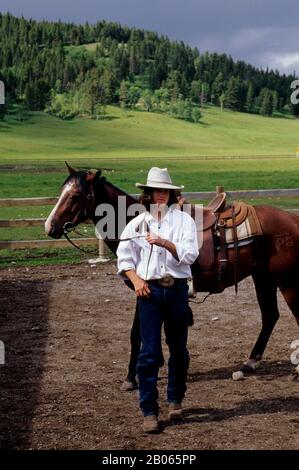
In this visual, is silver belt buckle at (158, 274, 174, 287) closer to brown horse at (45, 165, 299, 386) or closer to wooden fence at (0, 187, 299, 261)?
brown horse at (45, 165, 299, 386)

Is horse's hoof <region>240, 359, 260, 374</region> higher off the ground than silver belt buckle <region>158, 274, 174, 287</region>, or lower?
lower

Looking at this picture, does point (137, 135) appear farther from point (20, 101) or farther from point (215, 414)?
point (215, 414)

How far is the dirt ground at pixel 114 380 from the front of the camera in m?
5.13

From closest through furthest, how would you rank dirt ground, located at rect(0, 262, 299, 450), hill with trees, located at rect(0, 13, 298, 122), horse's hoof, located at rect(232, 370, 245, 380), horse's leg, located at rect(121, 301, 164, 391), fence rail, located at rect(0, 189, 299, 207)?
dirt ground, located at rect(0, 262, 299, 450)
horse's leg, located at rect(121, 301, 164, 391)
horse's hoof, located at rect(232, 370, 245, 380)
fence rail, located at rect(0, 189, 299, 207)
hill with trees, located at rect(0, 13, 298, 122)

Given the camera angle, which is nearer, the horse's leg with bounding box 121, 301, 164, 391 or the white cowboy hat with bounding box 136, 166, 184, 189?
the white cowboy hat with bounding box 136, 166, 184, 189

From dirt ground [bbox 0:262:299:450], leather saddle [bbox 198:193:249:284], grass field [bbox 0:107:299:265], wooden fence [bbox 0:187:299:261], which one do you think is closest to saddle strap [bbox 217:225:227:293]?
leather saddle [bbox 198:193:249:284]

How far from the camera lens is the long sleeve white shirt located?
498 centimetres

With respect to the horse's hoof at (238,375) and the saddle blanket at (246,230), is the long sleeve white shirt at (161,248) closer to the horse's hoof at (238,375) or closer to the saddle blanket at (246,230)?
the saddle blanket at (246,230)

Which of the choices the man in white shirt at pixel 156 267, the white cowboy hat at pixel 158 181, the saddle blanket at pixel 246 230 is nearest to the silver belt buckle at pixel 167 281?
the man in white shirt at pixel 156 267

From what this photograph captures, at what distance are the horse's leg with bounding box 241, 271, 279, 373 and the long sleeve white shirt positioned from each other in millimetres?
2180

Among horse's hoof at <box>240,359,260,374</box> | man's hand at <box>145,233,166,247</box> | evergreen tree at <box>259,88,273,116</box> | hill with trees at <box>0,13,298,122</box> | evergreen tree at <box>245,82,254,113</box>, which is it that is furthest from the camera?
evergreen tree at <box>245,82,254,113</box>

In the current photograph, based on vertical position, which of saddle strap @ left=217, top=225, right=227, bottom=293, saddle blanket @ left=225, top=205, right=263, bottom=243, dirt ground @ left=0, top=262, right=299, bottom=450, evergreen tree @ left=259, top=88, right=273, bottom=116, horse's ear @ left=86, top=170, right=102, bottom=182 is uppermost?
evergreen tree @ left=259, top=88, right=273, bottom=116

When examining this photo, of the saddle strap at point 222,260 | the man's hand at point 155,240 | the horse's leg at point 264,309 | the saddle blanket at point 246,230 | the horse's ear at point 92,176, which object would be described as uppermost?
Answer: the horse's ear at point 92,176

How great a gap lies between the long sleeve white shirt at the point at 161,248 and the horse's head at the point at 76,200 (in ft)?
5.00
